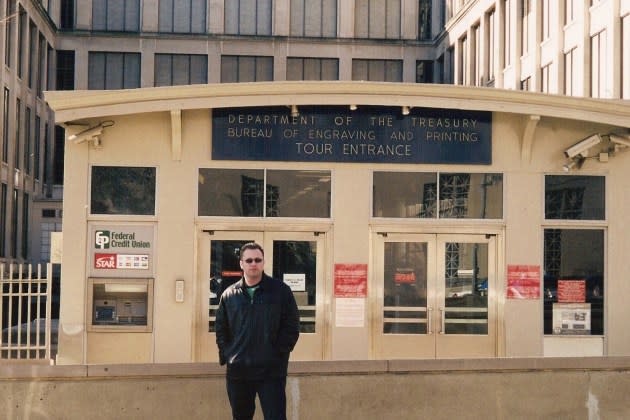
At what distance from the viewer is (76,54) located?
175 ft

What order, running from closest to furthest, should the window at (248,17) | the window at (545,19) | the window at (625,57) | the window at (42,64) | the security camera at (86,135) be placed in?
the security camera at (86,135), the window at (625,57), the window at (545,19), the window at (42,64), the window at (248,17)

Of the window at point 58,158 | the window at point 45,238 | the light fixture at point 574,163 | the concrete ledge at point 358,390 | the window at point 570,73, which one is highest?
the window at point 570,73

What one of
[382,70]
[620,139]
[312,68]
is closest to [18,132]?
[312,68]

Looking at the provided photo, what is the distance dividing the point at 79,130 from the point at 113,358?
345cm

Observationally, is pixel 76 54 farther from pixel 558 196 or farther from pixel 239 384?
pixel 239 384

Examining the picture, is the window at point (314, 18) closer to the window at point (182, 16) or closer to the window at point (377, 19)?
the window at point (377, 19)

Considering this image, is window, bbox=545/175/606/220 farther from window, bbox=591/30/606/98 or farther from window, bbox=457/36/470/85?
window, bbox=457/36/470/85

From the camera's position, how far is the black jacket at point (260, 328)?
7.45m

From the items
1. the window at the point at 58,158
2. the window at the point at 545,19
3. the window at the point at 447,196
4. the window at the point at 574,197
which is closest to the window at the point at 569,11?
the window at the point at 545,19

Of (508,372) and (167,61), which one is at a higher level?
(167,61)

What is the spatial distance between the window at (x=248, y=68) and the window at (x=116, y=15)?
18.8 ft

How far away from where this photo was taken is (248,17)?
2149 inches

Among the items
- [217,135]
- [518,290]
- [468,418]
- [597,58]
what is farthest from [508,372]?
[597,58]

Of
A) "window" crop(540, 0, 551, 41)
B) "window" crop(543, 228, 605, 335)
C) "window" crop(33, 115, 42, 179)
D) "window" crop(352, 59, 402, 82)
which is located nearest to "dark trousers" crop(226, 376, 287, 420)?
"window" crop(543, 228, 605, 335)
